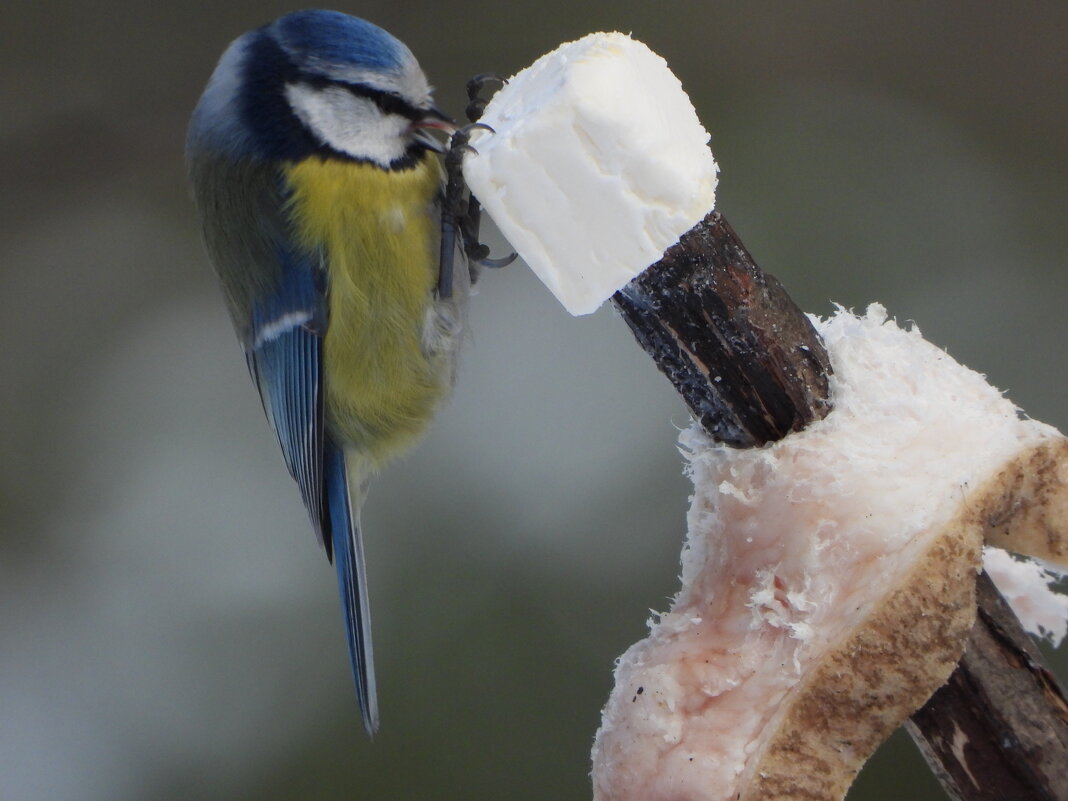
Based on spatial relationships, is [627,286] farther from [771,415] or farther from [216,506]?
[216,506]

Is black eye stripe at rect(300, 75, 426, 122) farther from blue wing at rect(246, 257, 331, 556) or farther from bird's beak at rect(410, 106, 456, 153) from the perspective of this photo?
blue wing at rect(246, 257, 331, 556)

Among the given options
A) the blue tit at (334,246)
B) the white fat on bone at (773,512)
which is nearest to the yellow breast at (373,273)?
the blue tit at (334,246)

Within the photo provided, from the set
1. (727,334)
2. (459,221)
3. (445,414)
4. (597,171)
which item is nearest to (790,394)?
(727,334)

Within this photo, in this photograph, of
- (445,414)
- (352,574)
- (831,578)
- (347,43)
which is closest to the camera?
(831,578)

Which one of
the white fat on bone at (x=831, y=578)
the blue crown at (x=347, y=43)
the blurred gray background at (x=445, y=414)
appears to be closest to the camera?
the white fat on bone at (x=831, y=578)

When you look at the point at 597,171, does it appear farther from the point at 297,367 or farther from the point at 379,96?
the point at 297,367

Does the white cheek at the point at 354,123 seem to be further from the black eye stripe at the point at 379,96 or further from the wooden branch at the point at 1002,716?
the wooden branch at the point at 1002,716
